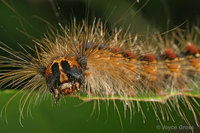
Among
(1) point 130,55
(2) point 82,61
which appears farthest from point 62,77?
(1) point 130,55

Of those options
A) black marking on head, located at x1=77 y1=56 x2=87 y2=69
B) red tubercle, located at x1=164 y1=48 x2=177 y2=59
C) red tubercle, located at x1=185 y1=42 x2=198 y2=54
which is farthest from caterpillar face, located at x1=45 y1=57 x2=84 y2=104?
red tubercle, located at x1=185 y1=42 x2=198 y2=54

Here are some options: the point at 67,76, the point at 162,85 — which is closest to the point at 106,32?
the point at 67,76

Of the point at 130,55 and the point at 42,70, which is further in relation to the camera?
the point at 130,55

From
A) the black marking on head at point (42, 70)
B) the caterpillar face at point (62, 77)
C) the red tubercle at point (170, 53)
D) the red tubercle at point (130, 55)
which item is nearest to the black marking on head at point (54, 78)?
the caterpillar face at point (62, 77)

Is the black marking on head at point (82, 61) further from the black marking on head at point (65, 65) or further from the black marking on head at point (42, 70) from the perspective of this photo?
the black marking on head at point (42, 70)

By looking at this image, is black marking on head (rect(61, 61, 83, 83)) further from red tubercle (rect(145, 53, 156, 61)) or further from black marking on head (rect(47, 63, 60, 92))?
red tubercle (rect(145, 53, 156, 61))

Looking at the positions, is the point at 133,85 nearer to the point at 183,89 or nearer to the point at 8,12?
the point at 183,89

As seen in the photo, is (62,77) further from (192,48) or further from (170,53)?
(192,48)

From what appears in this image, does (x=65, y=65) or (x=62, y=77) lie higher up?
(x=65, y=65)
